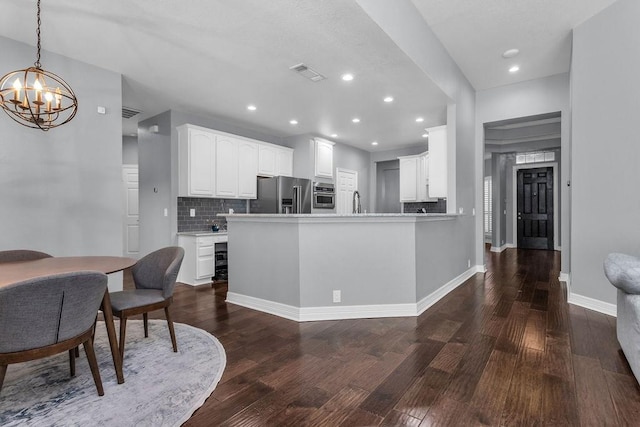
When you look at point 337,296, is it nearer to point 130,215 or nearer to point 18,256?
point 18,256

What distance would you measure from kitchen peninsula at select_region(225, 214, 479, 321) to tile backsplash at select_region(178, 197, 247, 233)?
2361 millimetres

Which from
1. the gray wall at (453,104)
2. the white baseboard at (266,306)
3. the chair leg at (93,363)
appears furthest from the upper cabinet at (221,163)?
the chair leg at (93,363)

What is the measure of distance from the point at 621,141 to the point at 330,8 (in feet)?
10.1

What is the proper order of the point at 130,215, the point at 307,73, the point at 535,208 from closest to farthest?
the point at 307,73
the point at 130,215
the point at 535,208

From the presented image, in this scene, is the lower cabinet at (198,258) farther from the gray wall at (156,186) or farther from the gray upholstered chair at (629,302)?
the gray upholstered chair at (629,302)

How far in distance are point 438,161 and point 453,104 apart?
0.84 metres

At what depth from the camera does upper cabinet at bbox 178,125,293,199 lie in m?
4.93

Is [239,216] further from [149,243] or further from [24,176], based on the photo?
[149,243]

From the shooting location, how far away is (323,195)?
22.0ft

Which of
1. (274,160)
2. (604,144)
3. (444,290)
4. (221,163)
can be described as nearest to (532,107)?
(604,144)

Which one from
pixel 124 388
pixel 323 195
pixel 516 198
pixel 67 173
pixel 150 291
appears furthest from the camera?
pixel 516 198

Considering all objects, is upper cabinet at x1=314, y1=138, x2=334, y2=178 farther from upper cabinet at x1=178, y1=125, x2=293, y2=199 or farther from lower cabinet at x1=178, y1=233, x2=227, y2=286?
lower cabinet at x1=178, y1=233, x2=227, y2=286

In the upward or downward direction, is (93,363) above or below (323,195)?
below

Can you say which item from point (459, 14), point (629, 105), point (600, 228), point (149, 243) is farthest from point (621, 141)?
point (149, 243)
